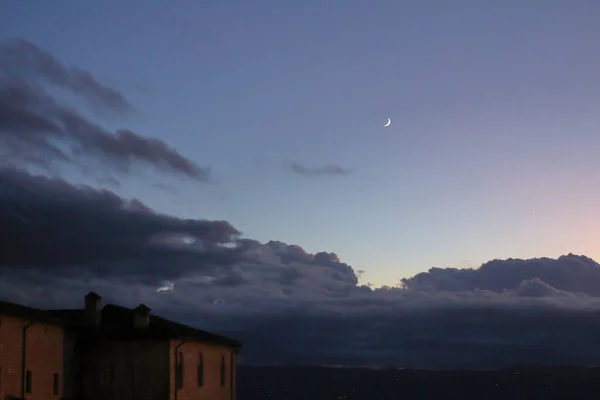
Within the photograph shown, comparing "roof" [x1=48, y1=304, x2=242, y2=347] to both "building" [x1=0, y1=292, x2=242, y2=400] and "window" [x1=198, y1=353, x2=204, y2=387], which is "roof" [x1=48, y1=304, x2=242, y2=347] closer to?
"building" [x1=0, y1=292, x2=242, y2=400]

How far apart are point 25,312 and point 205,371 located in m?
13.3

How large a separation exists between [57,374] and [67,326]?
→ 2.51 metres

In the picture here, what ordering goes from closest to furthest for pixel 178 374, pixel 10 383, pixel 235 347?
pixel 10 383, pixel 178 374, pixel 235 347

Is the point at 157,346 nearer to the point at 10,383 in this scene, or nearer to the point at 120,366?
the point at 120,366

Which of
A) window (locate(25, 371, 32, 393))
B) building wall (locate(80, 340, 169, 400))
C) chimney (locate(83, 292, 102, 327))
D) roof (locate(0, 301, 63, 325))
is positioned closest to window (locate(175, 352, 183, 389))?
building wall (locate(80, 340, 169, 400))

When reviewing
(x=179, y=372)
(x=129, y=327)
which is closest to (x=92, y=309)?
A: (x=129, y=327)

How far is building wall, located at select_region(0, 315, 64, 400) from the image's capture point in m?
38.9

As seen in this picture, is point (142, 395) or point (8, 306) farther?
point (142, 395)

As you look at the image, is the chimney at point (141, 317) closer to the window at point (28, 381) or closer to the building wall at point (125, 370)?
the building wall at point (125, 370)

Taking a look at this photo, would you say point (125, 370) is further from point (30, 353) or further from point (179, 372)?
point (30, 353)

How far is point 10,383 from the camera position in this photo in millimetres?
39250

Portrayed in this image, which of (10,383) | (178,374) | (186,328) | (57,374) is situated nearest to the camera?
(10,383)

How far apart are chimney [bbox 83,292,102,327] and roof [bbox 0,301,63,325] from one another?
5.28 m

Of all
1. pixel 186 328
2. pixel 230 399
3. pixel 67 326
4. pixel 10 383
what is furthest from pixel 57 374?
pixel 230 399
